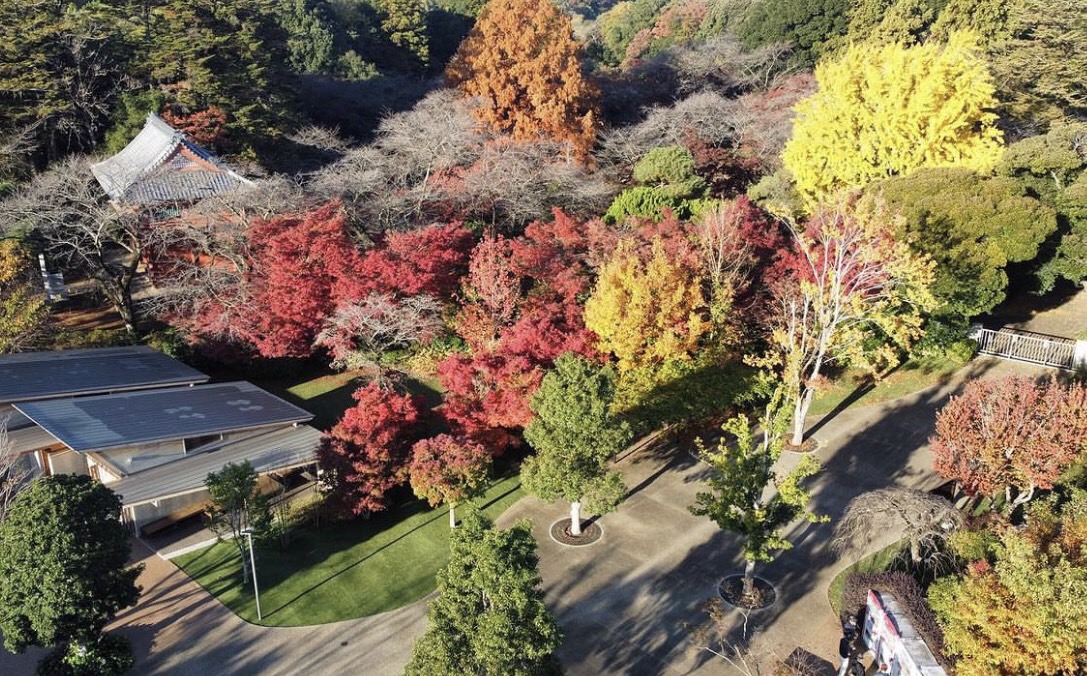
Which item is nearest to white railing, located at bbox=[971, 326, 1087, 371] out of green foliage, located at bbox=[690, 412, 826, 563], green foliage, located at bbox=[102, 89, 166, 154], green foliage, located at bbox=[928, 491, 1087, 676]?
green foliage, located at bbox=[928, 491, 1087, 676]

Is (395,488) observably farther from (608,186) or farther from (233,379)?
(608,186)

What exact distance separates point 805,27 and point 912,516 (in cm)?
3918

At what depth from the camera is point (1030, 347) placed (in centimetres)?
2355

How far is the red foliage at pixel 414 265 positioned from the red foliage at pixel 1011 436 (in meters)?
15.7

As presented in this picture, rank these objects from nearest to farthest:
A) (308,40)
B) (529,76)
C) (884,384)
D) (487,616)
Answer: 1. (487,616)
2. (884,384)
3. (529,76)
4. (308,40)

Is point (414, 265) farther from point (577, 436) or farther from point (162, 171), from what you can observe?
point (162, 171)

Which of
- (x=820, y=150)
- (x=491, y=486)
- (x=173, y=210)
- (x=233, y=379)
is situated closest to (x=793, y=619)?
(x=491, y=486)

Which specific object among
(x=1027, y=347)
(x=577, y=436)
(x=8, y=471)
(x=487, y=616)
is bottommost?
(x=1027, y=347)

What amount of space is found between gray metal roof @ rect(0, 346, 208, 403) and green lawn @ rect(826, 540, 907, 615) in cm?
1999

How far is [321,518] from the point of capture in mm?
19500

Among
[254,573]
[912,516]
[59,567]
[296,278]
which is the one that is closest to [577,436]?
[912,516]

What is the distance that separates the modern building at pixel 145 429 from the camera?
1877 centimetres

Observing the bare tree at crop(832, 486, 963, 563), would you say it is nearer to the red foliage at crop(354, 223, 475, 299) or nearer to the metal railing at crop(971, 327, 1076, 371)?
the metal railing at crop(971, 327, 1076, 371)

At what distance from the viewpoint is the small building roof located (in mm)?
29719
